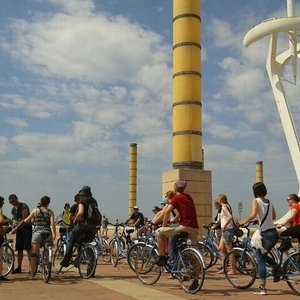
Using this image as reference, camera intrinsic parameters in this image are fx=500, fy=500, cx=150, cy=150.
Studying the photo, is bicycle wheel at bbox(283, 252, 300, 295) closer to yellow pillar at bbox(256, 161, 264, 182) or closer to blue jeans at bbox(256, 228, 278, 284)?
blue jeans at bbox(256, 228, 278, 284)

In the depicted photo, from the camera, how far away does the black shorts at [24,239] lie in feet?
34.1

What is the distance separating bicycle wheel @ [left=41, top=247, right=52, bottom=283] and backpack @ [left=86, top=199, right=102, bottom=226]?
0.96 m

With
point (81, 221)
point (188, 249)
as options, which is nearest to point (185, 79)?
point (81, 221)

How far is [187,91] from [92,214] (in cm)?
938

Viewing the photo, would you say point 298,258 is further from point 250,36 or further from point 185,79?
A: point 250,36

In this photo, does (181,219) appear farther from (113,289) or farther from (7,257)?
(7,257)

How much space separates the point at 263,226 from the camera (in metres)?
7.17

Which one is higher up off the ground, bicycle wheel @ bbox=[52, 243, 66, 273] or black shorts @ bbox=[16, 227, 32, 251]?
black shorts @ bbox=[16, 227, 32, 251]

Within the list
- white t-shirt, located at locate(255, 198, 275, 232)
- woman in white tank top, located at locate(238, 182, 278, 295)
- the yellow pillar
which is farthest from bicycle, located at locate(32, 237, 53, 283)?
the yellow pillar

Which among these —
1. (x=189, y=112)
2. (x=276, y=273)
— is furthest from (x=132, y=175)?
(x=276, y=273)

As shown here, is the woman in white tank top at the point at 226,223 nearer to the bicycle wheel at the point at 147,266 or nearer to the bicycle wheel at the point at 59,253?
the bicycle wheel at the point at 147,266

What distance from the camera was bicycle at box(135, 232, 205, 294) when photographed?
726 centimetres

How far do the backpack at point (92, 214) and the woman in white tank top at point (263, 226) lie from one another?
318cm

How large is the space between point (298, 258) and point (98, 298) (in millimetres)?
2833
